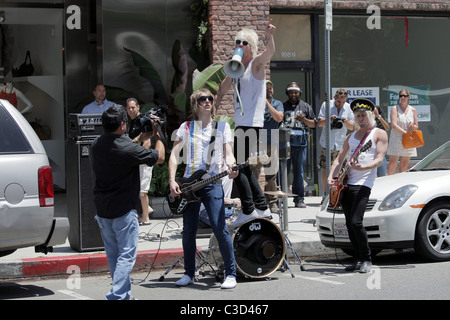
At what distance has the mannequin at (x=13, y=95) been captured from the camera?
606 inches

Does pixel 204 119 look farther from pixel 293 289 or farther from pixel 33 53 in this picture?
pixel 33 53

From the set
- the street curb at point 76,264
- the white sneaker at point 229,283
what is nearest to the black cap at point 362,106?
the street curb at point 76,264

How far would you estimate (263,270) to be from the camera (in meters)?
8.36

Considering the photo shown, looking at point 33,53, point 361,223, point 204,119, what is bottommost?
point 361,223

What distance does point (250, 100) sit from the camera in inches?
346

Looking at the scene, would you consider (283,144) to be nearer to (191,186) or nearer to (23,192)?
(191,186)

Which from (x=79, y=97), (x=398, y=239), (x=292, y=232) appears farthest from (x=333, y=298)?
(x=79, y=97)

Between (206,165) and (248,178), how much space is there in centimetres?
69

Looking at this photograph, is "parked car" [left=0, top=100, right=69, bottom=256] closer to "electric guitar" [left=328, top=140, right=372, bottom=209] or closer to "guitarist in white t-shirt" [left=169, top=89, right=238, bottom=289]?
"guitarist in white t-shirt" [left=169, top=89, right=238, bottom=289]

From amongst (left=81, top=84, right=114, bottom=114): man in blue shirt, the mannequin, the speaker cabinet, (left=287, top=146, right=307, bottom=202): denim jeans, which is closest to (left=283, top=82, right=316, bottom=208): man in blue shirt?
(left=287, top=146, right=307, bottom=202): denim jeans

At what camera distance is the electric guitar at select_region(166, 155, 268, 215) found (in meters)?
7.84

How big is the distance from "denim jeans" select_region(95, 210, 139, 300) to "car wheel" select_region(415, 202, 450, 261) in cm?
378
